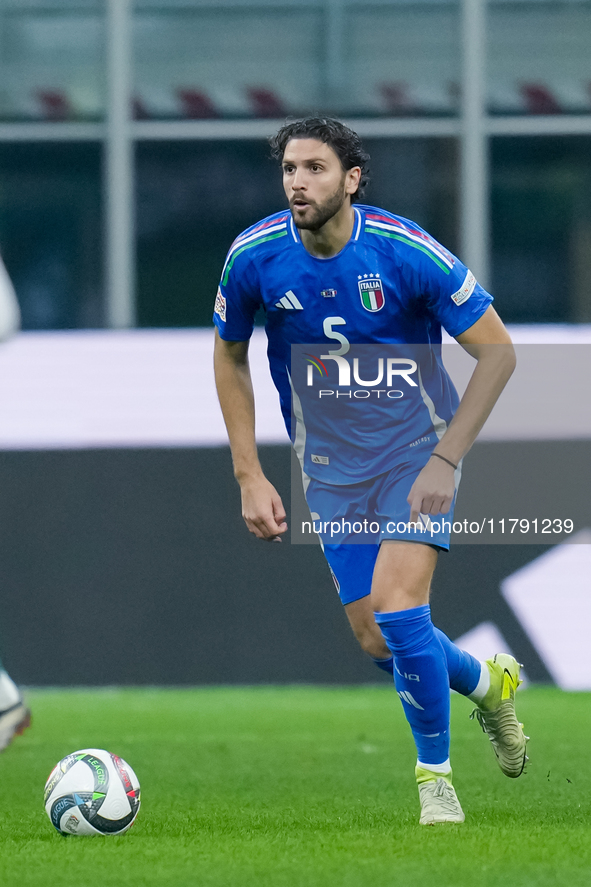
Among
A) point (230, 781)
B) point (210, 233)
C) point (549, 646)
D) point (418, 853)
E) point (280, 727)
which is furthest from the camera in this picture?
point (210, 233)

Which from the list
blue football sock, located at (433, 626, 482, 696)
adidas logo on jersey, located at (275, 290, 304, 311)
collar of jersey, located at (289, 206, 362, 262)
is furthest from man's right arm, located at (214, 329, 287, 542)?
blue football sock, located at (433, 626, 482, 696)

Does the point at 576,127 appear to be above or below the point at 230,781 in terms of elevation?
above

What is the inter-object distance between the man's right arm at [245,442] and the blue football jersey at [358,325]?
0.08 metres

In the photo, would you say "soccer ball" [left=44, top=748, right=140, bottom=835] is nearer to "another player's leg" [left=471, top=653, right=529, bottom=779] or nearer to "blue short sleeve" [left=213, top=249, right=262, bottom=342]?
"another player's leg" [left=471, top=653, right=529, bottom=779]

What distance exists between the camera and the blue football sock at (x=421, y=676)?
3.67m

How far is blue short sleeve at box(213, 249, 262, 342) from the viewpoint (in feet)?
13.0

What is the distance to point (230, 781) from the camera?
15.8 ft

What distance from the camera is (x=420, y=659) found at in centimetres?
370

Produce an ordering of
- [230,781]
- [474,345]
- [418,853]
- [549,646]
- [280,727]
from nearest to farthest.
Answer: [418,853] < [474,345] < [230,781] < [280,727] < [549,646]

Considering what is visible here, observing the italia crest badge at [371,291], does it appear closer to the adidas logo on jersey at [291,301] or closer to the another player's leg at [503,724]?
the adidas logo on jersey at [291,301]

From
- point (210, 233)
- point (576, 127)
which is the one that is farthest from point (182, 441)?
point (576, 127)

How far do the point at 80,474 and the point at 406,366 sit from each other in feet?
13.8

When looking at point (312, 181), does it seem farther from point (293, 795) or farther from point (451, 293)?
point (293, 795)

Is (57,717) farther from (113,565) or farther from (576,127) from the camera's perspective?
(576,127)
